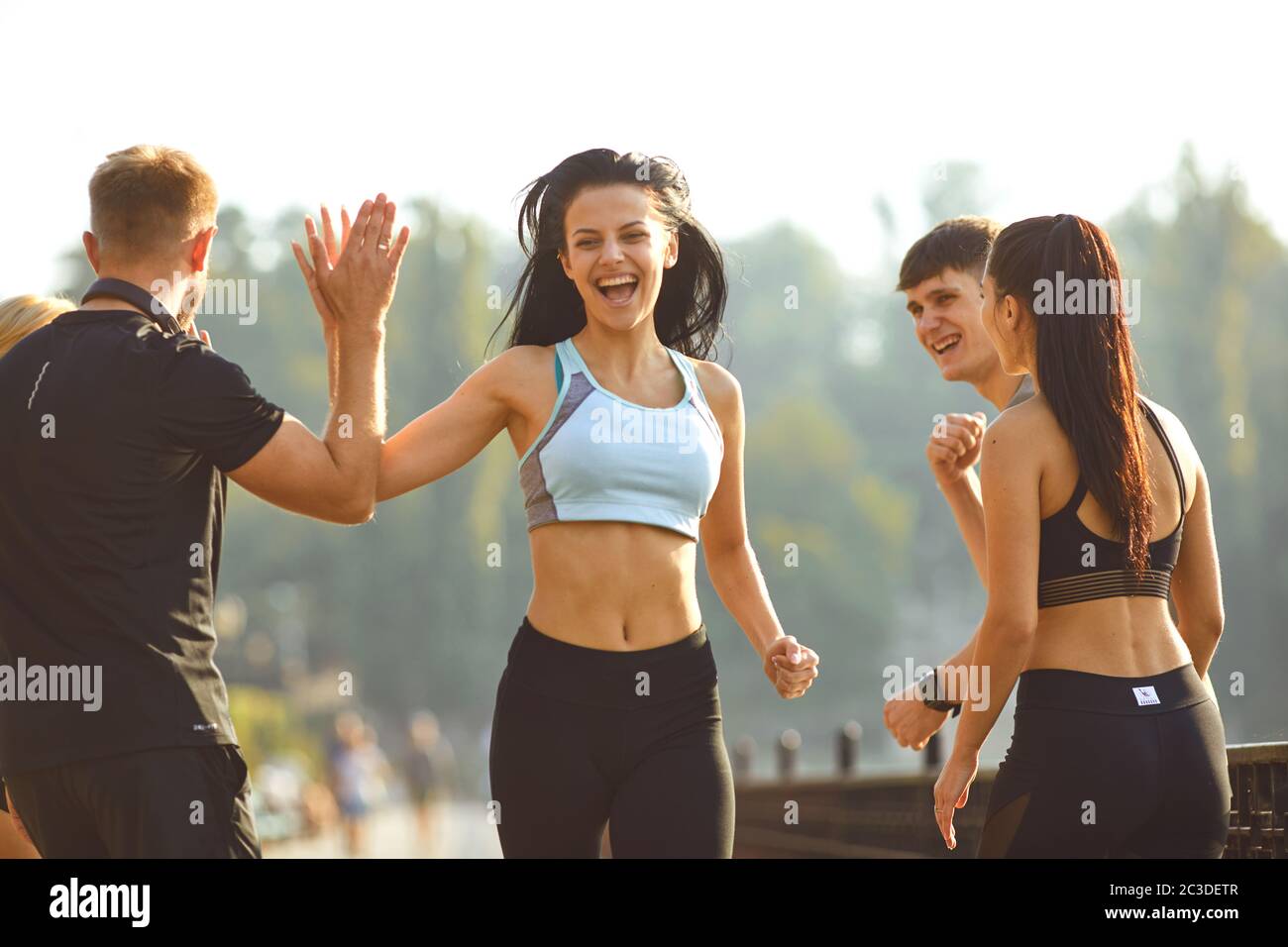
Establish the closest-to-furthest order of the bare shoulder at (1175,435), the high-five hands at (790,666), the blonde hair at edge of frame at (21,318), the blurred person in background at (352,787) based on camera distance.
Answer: the bare shoulder at (1175,435) → the high-five hands at (790,666) → the blonde hair at edge of frame at (21,318) → the blurred person in background at (352,787)

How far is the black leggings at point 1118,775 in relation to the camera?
4.16 metres

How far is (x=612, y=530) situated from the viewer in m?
4.64

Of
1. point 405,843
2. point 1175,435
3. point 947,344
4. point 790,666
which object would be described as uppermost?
point 947,344

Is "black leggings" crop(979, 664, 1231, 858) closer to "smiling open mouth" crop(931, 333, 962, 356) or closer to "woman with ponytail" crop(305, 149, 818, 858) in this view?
"woman with ponytail" crop(305, 149, 818, 858)

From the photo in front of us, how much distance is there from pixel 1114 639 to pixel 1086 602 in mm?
111

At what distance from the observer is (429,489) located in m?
56.0

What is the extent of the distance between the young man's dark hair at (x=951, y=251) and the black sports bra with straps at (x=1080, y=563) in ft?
5.17

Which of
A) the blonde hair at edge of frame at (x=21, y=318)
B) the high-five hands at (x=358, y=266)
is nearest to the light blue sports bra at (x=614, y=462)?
the high-five hands at (x=358, y=266)

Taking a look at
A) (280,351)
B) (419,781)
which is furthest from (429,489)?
(419,781)

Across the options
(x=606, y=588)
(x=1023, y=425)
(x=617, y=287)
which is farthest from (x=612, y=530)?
(x=1023, y=425)

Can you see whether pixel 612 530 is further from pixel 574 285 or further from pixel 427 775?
pixel 427 775

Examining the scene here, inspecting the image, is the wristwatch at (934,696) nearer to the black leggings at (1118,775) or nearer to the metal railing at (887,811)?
the metal railing at (887,811)

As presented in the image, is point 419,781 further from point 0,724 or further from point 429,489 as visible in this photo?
point 429,489

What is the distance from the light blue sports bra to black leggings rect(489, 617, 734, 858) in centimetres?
37
